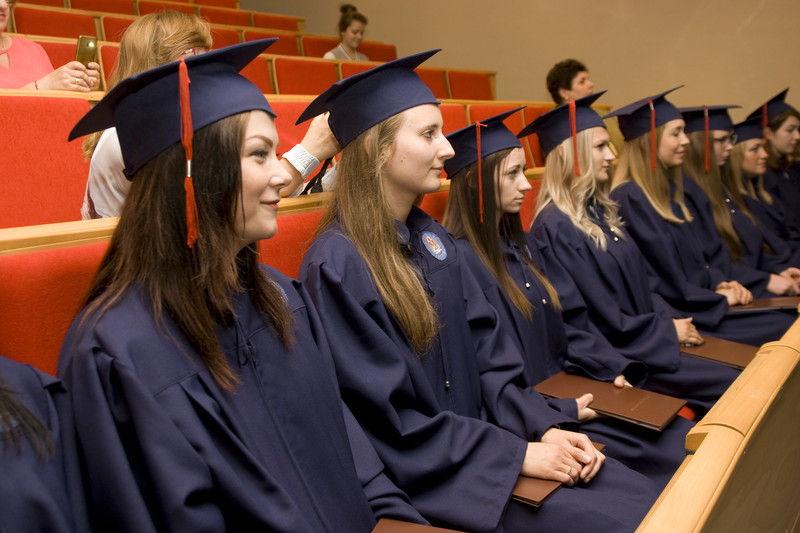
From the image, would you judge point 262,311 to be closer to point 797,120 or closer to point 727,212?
point 727,212

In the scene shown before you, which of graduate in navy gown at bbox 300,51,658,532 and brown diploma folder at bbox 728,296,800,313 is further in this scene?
brown diploma folder at bbox 728,296,800,313

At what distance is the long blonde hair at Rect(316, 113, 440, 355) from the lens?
1.31 m

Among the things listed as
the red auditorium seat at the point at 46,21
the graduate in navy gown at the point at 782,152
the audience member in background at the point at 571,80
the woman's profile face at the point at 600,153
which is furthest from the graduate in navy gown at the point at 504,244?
the red auditorium seat at the point at 46,21

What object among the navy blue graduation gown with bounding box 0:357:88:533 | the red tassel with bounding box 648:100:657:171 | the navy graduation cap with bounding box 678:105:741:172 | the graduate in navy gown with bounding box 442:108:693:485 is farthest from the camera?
the navy graduation cap with bounding box 678:105:741:172

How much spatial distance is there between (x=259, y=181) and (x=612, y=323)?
56.9 inches

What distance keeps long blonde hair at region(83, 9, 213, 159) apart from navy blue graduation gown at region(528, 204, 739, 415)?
3.81 ft

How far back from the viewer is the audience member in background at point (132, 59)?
54.7 inches

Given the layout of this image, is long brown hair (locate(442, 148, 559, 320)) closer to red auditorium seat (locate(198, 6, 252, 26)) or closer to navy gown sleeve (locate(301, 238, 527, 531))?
navy gown sleeve (locate(301, 238, 527, 531))

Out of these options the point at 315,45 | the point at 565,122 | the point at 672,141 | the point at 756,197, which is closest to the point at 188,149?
the point at 565,122

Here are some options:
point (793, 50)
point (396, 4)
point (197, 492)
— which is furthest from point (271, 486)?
point (396, 4)

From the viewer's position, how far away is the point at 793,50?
4500mm

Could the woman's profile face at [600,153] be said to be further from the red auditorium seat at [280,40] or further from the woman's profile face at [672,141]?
the red auditorium seat at [280,40]

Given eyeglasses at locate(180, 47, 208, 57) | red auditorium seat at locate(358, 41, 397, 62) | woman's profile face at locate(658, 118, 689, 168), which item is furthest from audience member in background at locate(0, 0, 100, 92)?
red auditorium seat at locate(358, 41, 397, 62)

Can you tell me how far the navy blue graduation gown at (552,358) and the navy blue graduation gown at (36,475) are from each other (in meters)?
1.03
